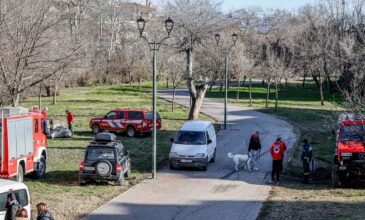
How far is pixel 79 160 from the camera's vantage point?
2608cm

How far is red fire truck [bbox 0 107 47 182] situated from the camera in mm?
19188

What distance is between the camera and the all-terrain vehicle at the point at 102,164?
66.9 ft

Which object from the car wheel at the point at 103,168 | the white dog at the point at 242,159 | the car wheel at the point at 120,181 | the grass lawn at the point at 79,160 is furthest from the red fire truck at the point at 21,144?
the white dog at the point at 242,159

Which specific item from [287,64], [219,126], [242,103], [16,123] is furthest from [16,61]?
[287,64]

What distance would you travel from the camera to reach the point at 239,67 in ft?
214

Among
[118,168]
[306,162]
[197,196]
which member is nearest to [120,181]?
[118,168]

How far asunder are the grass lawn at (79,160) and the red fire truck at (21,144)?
0.66 meters

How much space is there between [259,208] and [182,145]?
785cm

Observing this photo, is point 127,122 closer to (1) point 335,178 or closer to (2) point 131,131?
(2) point 131,131

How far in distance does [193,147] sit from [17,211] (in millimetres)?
12677

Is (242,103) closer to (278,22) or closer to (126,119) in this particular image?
(126,119)

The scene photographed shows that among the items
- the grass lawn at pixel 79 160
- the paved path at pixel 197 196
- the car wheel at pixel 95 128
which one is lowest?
the paved path at pixel 197 196

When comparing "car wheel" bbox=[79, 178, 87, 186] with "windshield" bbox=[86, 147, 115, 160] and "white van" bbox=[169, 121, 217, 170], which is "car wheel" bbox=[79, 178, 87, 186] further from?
"white van" bbox=[169, 121, 217, 170]

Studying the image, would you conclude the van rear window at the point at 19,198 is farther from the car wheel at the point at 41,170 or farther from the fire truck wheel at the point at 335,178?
the fire truck wheel at the point at 335,178
